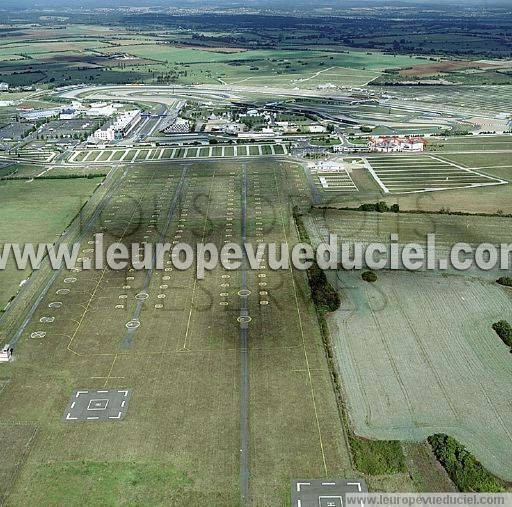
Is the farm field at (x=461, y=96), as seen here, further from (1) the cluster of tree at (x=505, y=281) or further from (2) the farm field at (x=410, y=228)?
(1) the cluster of tree at (x=505, y=281)

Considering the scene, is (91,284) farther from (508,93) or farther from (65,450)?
(508,93)

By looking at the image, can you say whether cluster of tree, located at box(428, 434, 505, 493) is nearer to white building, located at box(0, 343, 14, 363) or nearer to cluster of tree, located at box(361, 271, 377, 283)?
cluster of tree, located at box(361, 271, 377, 283)

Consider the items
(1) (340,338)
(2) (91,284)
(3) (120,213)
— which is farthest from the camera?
(3) (120,213)

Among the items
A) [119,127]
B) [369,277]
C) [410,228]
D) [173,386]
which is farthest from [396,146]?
[173,386]

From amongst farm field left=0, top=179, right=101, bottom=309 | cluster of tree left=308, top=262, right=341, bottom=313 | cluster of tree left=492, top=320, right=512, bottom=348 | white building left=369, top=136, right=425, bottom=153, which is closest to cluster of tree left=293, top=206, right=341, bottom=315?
cluster of tree left=308, top=262, right=341, bottom=313

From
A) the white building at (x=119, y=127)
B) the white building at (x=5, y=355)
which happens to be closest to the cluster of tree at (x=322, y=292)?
the white building at (x=5, y=355)

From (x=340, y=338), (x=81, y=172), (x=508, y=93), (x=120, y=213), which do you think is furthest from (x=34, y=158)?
(x=508, y=93)
